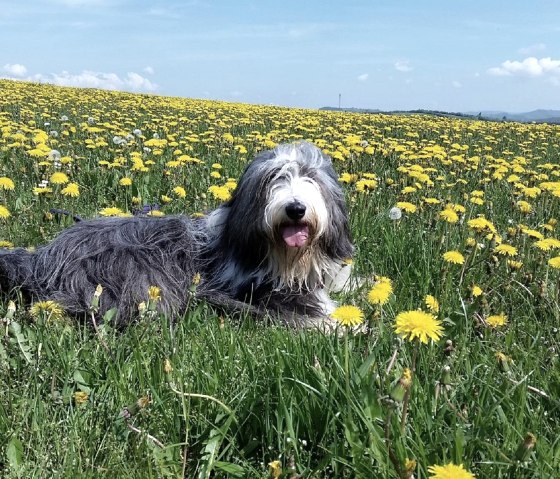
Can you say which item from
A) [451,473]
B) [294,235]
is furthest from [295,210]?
[451,473]

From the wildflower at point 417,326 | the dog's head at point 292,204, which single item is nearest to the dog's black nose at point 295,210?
the dog's head at point 292,204

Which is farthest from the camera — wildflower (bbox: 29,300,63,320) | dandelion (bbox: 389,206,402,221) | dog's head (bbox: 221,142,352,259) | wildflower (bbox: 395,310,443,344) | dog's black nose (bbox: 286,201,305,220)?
dandelion (bbox: 389,206,402,221)

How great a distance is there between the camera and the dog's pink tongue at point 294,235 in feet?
11.8

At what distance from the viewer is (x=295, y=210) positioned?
343 centimetres

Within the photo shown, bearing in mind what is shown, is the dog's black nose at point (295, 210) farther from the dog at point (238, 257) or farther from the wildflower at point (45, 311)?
the wildflower at point (45, 311)

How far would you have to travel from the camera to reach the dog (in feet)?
11.9

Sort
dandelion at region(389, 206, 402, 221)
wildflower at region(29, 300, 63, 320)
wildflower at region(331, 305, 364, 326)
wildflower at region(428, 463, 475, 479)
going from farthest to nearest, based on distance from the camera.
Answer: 1. dandelion at region(389, 206, 402, 221)
2. wildflower at region(29, 300, 63, 320)
3. wildflower at region(331, 305, 364, 326)
4. wildflower at region(428, 463, 475, 479)

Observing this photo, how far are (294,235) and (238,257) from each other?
495mm

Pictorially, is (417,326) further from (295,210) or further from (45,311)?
(45,311)

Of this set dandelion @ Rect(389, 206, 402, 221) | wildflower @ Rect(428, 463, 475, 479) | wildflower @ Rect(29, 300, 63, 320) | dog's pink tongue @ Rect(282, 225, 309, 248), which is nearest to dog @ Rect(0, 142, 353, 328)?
dog's pink tongue @ Rect(282, 225, 309, 248)

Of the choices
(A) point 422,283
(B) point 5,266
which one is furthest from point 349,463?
(B) point 5,266

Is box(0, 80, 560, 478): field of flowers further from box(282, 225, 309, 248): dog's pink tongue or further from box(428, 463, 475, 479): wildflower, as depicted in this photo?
box(282, 225, 309, 248): dog's pink tongue

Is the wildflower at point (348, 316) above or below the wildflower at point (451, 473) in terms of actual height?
above

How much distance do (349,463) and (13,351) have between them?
1.60 meters
